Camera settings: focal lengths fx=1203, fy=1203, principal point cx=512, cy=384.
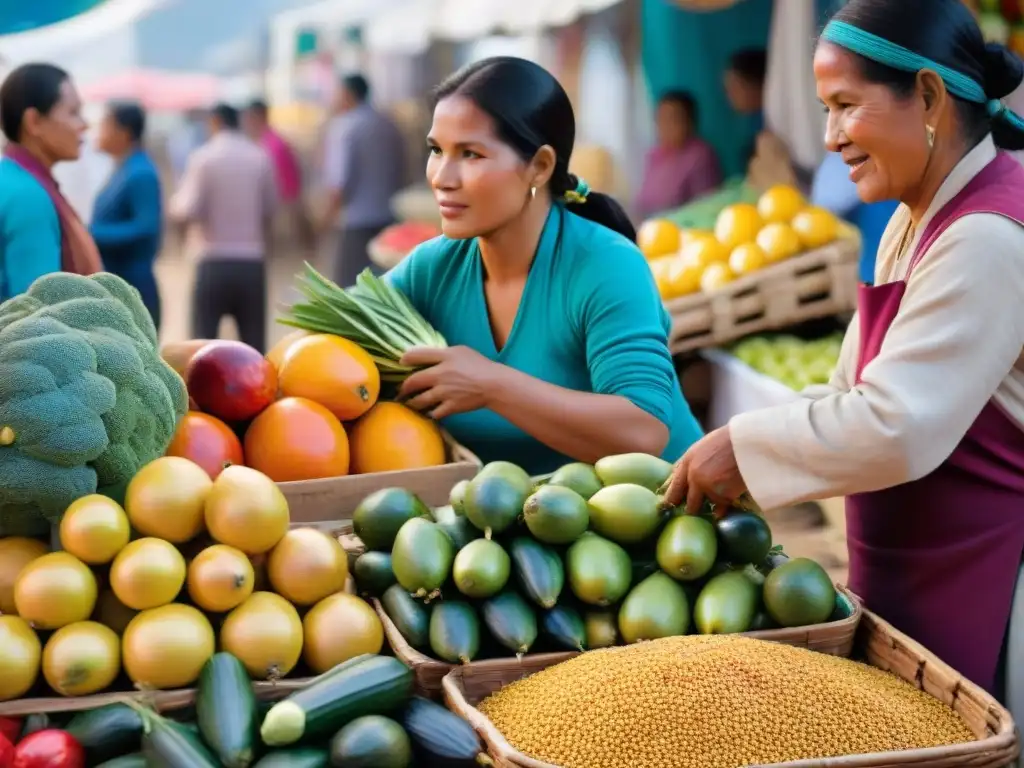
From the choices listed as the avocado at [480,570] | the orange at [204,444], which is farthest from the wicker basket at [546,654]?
the orange at [204,444]

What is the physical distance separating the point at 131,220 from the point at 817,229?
3.44 metres

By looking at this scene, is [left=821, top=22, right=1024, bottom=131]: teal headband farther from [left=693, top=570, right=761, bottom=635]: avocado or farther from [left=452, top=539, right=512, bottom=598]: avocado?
[left=452, top=539, right=512, bottom=598]: avocado

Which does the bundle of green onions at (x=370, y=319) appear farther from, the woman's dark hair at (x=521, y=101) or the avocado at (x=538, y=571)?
the avocado at (x=538, y=571)

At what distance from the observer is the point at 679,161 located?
307 inches

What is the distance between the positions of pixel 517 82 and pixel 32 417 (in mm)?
1263

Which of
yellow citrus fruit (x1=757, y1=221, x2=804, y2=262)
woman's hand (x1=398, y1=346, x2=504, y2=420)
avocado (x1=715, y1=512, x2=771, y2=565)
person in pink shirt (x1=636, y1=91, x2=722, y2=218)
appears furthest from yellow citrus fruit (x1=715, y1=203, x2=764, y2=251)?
avocado (x1=715, y1=512, x2=771, y2=565)

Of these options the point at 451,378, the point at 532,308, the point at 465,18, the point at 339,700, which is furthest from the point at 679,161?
the point at 339,700

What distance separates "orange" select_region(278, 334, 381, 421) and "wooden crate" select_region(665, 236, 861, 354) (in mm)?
3212

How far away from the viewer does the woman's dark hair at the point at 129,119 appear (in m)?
6.50

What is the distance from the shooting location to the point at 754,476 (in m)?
1.85

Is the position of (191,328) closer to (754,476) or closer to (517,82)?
(517,82)

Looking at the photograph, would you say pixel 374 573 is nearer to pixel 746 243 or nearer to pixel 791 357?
pixel 791 357

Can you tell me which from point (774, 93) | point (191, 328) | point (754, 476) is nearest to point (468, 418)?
point (754, 476)

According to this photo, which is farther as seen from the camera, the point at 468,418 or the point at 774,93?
the point at 774,93
